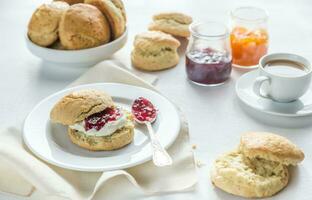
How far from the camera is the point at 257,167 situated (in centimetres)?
129

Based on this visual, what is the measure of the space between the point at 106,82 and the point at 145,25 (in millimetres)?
485

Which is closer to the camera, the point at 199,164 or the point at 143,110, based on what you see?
the point at 199,164

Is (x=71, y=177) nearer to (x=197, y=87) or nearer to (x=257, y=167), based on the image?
(x=257, y=167)

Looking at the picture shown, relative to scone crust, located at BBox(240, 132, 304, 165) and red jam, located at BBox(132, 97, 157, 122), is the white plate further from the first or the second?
scone crust, located at BBox(240, 132, 304, 165)

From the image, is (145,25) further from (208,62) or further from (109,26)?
(208,62)

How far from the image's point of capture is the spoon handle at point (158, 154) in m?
→ 1.30

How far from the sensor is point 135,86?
64.9 inches

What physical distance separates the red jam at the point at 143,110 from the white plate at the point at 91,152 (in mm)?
19

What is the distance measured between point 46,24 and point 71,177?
0.63 metres

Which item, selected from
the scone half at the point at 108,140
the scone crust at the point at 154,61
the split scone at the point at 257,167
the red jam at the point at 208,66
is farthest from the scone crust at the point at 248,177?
the scone crust at the point at 154,61

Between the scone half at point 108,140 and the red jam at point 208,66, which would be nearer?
the scone half at point 108,140

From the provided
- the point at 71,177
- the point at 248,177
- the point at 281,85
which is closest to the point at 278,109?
the point at 281,85

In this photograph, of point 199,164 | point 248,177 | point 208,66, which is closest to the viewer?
point 248,177

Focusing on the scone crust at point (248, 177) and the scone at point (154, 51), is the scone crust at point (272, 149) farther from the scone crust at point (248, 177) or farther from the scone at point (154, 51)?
the scone at point (154, 51)
